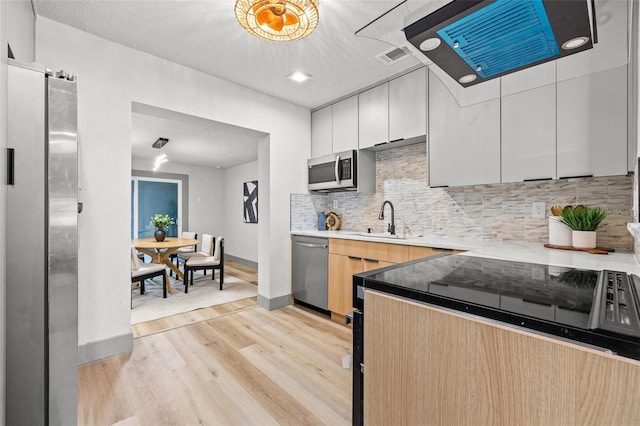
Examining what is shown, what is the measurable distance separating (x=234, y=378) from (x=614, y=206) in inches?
111

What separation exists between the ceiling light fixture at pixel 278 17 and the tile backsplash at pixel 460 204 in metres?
1.79

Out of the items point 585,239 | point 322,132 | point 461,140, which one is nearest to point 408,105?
point 461,140

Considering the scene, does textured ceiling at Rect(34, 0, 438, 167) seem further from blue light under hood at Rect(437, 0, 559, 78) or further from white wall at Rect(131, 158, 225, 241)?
white wall at Rect(131, 158, 225, 241)

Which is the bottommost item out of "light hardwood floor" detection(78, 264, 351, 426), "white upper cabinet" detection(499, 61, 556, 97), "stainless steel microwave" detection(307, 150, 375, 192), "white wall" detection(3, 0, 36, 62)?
"light hardwood floor" detection(78, 264, 351, 426)

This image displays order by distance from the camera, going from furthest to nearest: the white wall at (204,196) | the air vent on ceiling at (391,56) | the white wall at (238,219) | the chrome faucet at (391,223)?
the white wall at (204,196) < the white wall at (238,219) < the chrome faucet at (391,223) < the air vent on ceiling at (391,56)

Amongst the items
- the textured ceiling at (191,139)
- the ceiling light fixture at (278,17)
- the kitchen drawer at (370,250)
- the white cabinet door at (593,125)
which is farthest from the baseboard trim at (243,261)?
the white cabinet door at (593,125)

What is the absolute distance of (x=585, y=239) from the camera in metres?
1.87

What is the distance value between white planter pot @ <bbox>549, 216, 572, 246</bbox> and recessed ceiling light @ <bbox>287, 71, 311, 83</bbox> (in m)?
2.39

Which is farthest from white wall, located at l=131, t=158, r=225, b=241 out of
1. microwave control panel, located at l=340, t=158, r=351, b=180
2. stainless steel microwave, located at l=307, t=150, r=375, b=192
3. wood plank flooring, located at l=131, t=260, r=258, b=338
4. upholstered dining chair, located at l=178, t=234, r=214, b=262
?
microwave control panel, located at l=340, t=158, r=351, b=180

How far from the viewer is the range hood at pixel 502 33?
36.7 inches

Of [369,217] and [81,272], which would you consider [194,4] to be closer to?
[81,272]

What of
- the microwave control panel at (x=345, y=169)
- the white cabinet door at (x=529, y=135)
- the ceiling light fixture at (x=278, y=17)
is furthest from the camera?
the microwave control panel at (x=345, y=169)

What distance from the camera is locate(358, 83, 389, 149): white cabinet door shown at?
3016 mm

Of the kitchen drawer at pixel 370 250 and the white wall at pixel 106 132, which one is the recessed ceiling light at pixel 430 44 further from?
the white wall at pixel 106 132
